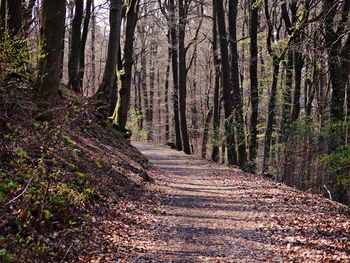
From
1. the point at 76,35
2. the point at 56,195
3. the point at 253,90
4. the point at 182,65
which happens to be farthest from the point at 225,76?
the point at 56,195

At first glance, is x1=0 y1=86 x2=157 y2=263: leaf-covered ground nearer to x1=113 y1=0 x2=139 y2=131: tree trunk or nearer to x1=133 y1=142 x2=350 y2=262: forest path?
x1=133 y1=142 x2=350 y2=262: forest path

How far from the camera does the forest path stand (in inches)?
271

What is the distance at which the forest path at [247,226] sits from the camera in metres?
6.88

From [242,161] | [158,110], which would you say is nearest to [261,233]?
[242,161]

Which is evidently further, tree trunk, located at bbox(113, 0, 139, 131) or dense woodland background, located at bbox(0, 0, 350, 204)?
tree trunk, located at bbox(113, 0, 139, 131)

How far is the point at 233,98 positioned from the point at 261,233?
11526mm

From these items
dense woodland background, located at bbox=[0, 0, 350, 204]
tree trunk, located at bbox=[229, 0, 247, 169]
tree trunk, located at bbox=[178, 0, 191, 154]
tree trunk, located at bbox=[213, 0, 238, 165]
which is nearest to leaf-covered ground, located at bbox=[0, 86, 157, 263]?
dense woodland background, located at bbox=[0, 0, 350, 204]

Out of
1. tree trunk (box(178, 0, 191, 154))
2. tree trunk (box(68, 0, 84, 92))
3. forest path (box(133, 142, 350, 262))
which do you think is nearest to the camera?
forest path (box(133, 142, 350, 262))

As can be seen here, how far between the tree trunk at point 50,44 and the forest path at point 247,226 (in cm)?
382

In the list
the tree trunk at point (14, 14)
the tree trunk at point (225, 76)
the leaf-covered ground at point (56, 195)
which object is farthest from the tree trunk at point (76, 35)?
the leaf-covered ground at point (56, 195)

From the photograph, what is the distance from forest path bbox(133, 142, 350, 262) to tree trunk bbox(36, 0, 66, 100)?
3824mm

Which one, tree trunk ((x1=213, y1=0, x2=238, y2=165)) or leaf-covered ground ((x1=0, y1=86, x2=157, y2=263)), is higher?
tree trunk ((x1=213, y1=0, x2=238, y2=165))

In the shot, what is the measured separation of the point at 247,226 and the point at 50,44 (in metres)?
5.69

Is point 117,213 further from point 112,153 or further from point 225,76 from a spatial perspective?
point 225,76
